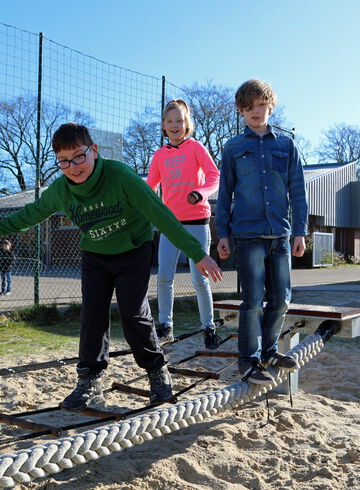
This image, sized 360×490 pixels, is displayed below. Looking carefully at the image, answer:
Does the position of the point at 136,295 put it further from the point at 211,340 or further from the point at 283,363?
the point at 211,340

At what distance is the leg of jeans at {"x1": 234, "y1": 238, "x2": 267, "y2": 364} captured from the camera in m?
3.07

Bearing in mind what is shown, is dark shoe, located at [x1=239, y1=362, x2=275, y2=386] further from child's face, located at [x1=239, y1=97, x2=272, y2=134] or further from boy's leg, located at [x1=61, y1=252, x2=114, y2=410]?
child's face, located at [x1=239, y1=97, x2=272, y2=134]

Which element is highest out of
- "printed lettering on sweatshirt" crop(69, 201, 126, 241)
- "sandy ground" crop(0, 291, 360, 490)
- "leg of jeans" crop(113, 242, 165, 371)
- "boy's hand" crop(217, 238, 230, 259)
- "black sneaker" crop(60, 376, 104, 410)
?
"printed lettering on sweatshirt" crop(69, 201, 126, 241)

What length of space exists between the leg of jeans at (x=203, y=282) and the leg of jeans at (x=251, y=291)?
80 cm

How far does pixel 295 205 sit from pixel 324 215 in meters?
27.0

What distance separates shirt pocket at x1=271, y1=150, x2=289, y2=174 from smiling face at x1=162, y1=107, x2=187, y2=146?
3.62ft

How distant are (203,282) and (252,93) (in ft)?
5.10

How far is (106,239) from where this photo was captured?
2779 millimetres

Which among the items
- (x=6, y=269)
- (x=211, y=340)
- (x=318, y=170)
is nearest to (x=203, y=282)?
(x=211, y=340)

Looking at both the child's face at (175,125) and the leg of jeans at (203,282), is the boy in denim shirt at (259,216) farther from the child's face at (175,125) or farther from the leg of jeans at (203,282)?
the child's face at (175,125)

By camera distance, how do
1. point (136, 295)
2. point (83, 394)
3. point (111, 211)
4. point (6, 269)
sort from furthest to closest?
point (6, 269)
point (83, 394)
point (136, 295)
point (111, 211)

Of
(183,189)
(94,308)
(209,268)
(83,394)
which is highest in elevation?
(183,189)

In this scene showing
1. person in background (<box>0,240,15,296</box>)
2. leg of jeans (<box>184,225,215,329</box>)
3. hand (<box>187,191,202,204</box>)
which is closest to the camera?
hand (<box>187,191,202,204</box>)

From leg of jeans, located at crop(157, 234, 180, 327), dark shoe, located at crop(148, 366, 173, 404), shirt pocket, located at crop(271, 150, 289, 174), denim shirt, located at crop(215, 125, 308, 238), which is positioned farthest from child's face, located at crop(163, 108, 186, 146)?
dark shoe, located at crop(148, 366, 173, 404)
